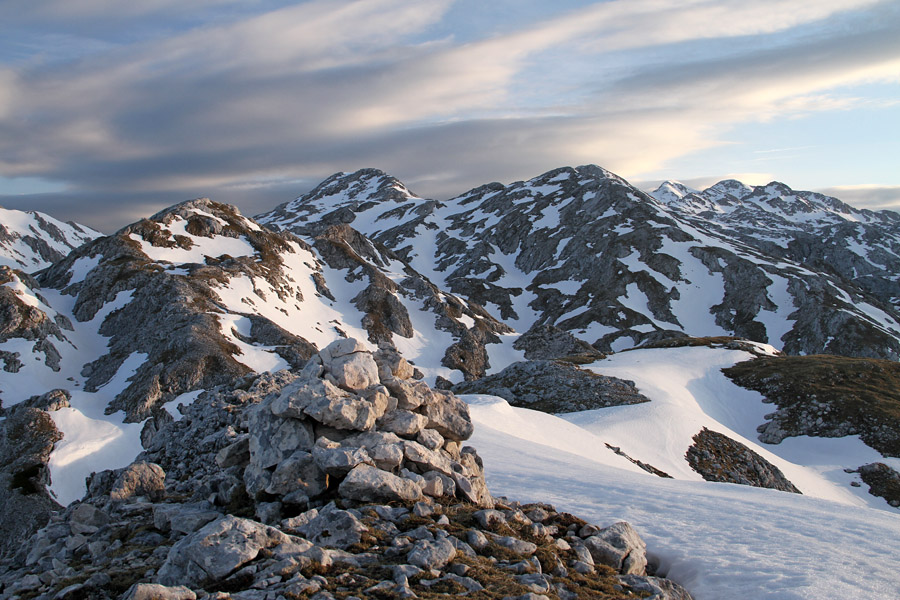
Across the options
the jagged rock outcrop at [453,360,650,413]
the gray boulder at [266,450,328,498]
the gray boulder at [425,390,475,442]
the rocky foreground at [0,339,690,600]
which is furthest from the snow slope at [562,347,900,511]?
the gray boulder at [266,450,328,498]

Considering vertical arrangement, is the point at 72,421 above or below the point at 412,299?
below

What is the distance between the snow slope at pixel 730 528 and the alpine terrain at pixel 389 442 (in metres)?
0.11

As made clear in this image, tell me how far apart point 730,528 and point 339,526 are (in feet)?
41.0

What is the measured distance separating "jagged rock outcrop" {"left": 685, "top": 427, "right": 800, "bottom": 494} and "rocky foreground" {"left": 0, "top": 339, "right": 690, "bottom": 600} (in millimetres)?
33161

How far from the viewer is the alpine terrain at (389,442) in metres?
11.2

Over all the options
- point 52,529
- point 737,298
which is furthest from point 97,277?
point 737,298

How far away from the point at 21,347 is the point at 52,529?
298ft

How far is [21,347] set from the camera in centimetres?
8362

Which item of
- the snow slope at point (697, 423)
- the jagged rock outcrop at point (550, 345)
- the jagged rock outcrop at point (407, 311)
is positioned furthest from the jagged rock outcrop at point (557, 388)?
the jagged rock outcrop at point (407, 311)

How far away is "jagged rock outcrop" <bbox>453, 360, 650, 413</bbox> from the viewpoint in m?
52.1

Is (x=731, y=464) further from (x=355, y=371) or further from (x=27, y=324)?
(x=27, y=324)

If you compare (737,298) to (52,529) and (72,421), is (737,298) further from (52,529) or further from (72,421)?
(52,529)

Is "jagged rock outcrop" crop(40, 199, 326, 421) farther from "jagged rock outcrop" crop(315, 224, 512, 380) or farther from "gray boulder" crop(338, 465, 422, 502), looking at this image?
"gray boulder" crop(338, 465, 422, 502)

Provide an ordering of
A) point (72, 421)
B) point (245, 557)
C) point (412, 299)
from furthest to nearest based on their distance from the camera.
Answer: point (412, 299), point (72, 421), point (245, 557)
